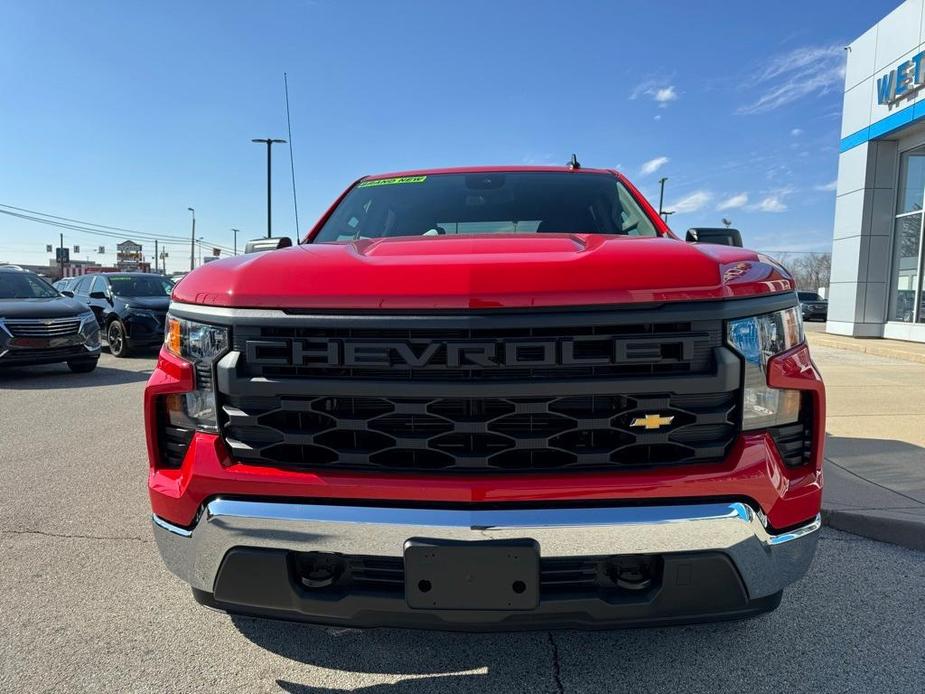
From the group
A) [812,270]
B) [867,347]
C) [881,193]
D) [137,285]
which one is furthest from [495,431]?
[812,270]

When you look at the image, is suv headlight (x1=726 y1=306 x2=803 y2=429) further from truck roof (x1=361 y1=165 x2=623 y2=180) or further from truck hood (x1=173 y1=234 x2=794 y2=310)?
truck roof (x1=361 y1=165 x2=623 y2=180)

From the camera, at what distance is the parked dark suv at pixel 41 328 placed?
26.5 feet

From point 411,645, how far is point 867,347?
12.8 meters

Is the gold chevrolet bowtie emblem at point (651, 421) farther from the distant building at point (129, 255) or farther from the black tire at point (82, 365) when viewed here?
the distant building at point (129, 255)

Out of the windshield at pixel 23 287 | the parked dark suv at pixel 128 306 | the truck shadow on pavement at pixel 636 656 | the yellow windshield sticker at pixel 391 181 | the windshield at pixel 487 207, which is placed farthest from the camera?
the parked dark suv at pixel 128 306

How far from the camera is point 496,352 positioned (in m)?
1.57

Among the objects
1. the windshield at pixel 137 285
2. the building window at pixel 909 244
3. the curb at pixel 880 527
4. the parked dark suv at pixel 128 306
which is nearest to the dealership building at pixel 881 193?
the building window at pixel 909 244

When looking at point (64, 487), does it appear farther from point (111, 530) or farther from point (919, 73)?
point (919, 73)

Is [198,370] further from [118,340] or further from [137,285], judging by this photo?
[137,285]

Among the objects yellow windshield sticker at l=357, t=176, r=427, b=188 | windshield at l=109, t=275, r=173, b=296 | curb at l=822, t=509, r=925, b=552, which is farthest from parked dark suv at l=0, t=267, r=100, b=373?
curb at l=822, t=509, r=925, b=552

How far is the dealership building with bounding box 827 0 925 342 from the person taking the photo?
13031 millimetres

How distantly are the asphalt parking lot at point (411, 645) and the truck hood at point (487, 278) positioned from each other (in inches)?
50.4

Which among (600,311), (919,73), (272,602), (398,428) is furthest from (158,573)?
(919,73)

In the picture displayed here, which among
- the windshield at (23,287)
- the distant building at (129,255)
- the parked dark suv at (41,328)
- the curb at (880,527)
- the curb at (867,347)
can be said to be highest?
the distant building at (129,255)
